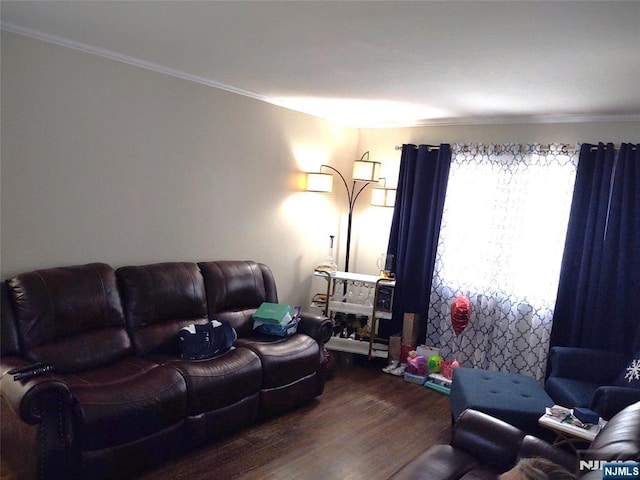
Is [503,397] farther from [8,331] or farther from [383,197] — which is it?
[8,331]

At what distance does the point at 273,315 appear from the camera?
3857mm

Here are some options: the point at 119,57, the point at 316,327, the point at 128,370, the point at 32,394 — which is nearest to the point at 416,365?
the point at 316,327

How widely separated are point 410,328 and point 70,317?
3041 mm

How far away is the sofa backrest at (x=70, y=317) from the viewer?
109 inches

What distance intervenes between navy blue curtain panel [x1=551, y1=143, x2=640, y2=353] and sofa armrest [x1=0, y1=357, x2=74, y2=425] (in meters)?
3.70

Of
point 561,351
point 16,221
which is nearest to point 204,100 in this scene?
Result: point 16,221

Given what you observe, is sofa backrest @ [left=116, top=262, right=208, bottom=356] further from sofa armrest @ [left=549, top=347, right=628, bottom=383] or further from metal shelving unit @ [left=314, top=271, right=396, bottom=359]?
sofa armrest @ [left=549, top=347, right=628, bottom=383]

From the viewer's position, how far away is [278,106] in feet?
14.9

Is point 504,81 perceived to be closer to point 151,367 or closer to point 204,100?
point 204,100

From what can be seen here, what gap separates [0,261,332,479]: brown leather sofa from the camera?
2432 mm

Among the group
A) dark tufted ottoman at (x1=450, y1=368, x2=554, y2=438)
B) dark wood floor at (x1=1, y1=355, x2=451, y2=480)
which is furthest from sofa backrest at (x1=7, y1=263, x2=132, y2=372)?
dark tufted ottoman at (x1=450, y1=368, x2=554, y2=438)

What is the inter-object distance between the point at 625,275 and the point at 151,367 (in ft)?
11.6

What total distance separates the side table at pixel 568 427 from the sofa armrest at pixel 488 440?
52cm

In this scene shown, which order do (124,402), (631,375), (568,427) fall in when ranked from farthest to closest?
1. (631,375)
2. (568,427)
3. (124,402)
